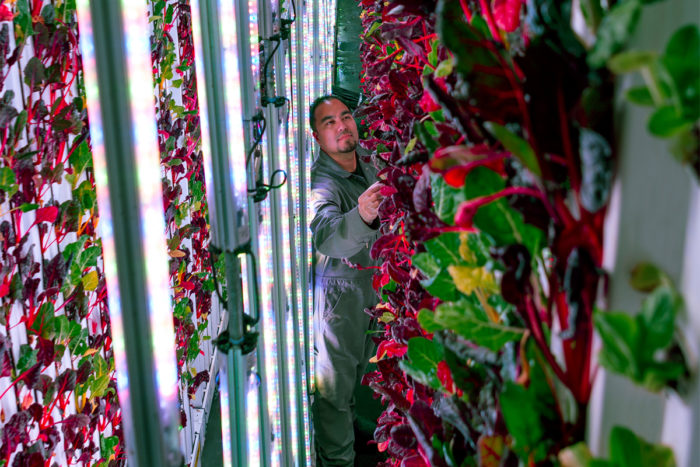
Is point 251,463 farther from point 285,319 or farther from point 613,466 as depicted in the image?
point 613,466

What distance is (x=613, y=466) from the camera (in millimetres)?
340

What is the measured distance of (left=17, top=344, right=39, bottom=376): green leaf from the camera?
1116mm

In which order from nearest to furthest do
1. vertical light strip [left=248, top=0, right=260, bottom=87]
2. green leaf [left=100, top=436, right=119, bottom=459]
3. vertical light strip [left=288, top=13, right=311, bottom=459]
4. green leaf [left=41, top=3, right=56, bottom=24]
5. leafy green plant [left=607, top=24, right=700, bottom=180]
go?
leafy green plant [left=607, top=24, right=700, bottom=180], green leaf [left=41, top=3, right=56, bottom=24], vertical light strip [left=248, top=0, right=260, bottom=87], green leaf [left=100, top=436, right=119, bottom=459], vertical light strip [left=288, top=13, right=311, bottom=459]

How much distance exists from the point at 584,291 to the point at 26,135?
107 centimetres

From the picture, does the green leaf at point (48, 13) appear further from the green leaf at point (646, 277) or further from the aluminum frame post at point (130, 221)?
the green leaf at point (646, 277)

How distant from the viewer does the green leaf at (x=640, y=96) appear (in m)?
0.31

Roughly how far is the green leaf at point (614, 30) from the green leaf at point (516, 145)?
0.20ft

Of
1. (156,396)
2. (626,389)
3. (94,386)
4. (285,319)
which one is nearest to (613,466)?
(626,389)

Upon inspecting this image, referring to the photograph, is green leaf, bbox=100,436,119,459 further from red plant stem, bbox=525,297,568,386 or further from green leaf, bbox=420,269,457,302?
red plant stem, bbox=525,297,568,386

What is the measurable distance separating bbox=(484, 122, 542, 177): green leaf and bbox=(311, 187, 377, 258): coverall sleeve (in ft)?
7.20

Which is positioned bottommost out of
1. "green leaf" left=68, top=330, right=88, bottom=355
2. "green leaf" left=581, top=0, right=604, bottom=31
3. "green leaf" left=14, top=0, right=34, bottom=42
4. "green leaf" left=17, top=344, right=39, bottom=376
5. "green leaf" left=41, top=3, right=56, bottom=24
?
"green leaf" left=68, top=330, right=88, bottom=355

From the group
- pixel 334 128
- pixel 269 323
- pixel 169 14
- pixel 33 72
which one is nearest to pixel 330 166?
pixel 334 128

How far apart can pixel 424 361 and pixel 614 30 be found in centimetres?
46

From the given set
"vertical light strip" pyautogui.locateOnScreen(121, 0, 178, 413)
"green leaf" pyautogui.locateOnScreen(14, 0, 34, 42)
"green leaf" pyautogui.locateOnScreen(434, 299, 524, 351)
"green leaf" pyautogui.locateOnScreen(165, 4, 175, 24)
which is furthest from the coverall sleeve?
"green leaf" pyautogui.locateOnScreen(434, 299, 524, 351)
